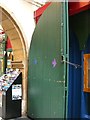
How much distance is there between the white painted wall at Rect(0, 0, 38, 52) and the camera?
219 inches

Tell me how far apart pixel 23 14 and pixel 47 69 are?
78.8 inches

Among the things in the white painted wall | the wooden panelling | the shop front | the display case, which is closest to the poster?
the display case

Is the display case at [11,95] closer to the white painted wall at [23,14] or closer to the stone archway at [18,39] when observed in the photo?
the stone archway at [18,39]

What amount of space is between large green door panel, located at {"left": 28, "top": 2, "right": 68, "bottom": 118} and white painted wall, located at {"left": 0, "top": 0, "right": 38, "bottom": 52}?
52cm

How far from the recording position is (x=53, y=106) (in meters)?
4.31

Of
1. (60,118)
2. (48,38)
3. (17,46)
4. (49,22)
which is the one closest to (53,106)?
(60,118)

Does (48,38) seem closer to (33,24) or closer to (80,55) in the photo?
(80,55)

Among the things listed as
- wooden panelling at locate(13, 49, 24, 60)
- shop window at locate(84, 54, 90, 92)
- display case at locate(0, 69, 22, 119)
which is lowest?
display case at locate(0, 69, 22, 119)

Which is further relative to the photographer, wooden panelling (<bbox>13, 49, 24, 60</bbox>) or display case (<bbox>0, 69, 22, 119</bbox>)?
wooden panelling (<bbox>13, 49, 24, 60</bbox>)

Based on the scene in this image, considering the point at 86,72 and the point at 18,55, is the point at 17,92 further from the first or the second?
the point at 86,72

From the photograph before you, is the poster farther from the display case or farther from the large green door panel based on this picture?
the large green door panel

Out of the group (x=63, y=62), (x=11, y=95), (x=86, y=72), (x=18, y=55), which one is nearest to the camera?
(x=63, y=62)

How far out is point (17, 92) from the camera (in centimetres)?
545

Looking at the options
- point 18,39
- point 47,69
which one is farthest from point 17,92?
point 18,39
